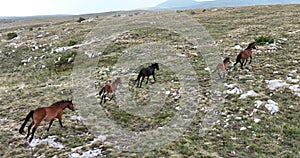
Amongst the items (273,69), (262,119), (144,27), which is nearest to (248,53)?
(273,69)

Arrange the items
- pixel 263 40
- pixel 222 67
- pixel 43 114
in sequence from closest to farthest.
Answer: pixel 43 114
pixel 222 67
pixel 263 40

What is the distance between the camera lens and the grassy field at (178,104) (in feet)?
34.7

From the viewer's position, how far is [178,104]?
14469mm

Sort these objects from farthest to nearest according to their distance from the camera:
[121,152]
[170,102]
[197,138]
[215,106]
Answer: [170,102]
[215,106]
[197,138]
[121,152]

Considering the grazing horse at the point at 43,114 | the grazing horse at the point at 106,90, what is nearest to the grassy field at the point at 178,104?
the grazing horse at the point at 106,90

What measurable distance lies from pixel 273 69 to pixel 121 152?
41.8 feet

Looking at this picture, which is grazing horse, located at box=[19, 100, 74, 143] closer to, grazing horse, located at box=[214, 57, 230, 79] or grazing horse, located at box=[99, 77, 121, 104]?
grazing horse, located at box=[99, 77, 121, 104]

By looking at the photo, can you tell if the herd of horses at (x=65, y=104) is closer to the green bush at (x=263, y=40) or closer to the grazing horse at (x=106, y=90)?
the grazing horse at (x=106, y=90)

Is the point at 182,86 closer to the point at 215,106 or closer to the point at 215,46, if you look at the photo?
the point at 215,106

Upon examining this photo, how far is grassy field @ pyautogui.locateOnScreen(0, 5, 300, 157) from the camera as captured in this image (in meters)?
10.6

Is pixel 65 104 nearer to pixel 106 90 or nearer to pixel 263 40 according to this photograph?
pixel 106 90

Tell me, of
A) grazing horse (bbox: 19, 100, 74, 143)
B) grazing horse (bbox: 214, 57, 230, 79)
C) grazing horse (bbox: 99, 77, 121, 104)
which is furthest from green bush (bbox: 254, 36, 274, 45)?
grazing horse (bbox: 19, 100, 74, 143)

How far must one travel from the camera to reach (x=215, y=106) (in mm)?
13914

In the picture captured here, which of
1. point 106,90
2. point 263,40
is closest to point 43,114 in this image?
point 106,90
